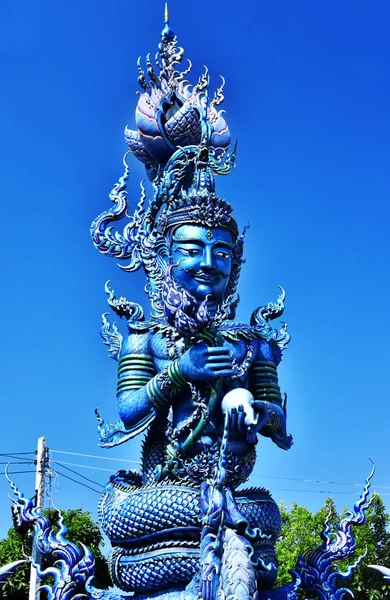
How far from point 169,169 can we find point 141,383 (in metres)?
2.46

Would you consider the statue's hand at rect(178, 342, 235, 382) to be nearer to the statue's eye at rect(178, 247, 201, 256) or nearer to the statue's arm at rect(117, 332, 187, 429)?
the statue's arm at rect(117, 332, 187, 429)

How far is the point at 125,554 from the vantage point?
7387 mm

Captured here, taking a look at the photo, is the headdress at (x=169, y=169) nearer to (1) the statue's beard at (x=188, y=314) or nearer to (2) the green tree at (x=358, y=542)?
(1) the statue's beard at (x=188, y=314)

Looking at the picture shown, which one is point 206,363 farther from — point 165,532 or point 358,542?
point 358,542

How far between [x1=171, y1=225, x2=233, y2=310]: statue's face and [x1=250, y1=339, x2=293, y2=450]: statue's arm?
0.71m

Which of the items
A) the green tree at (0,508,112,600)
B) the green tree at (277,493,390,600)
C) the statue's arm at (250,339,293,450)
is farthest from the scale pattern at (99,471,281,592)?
the green tree at (0,508,112,600)

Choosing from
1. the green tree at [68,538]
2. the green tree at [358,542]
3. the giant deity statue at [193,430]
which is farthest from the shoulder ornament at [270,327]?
the green tree at [68,538]

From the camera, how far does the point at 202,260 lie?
7836mm

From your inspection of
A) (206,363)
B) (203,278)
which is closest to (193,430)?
(206,363)

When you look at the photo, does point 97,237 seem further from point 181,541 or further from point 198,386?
point 181,541

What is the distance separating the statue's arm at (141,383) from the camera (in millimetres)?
7418

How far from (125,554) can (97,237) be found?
12.2 feet

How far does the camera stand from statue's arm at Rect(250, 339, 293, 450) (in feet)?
25.5

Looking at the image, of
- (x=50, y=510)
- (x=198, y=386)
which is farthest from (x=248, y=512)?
(x=50, y=510)
